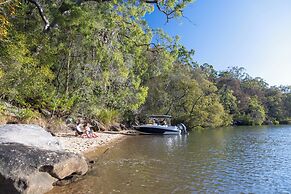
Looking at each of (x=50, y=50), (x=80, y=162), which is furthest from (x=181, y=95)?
(x=80, y=162)

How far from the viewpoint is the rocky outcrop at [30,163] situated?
22.2ft

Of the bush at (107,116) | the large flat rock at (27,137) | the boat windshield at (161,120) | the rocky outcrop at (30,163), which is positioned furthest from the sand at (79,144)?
the boat windshield at (161,120)

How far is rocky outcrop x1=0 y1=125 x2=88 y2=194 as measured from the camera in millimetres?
6781

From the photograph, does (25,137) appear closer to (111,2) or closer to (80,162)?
(80,162)

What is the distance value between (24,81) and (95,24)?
4.94m

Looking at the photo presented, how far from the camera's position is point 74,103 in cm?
1856

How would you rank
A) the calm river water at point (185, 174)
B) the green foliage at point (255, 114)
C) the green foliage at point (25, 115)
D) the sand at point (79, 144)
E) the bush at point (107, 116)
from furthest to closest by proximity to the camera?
the green foliage at point (255, 114) < the bush at point (107, 116) < the green foliage at point (25, 115) < the sand at point (79, 144) < the calm river water at point (185, 174)

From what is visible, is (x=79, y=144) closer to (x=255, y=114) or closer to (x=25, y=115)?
(x=25, y=115)

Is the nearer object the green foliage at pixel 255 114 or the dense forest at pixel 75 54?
the dense forest at pixel 75 54

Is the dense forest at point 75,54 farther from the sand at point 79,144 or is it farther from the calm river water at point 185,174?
the calm river water at point 185,174

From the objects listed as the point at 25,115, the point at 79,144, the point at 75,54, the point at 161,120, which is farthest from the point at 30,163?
the point at 161,120

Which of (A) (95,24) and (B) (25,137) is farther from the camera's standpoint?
(A) (95,24)

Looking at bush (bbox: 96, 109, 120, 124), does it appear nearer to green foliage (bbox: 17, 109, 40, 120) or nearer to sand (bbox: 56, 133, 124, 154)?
sand (bbox: 56, 133, 124, 154)

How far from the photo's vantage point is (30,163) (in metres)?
7.23
